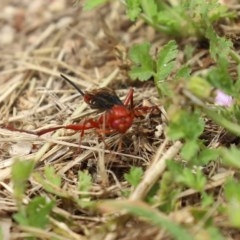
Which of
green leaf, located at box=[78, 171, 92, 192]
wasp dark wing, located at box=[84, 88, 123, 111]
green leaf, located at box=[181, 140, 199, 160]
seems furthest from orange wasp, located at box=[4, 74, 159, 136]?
green leaf, located at box=[181, 140, 199, 160]

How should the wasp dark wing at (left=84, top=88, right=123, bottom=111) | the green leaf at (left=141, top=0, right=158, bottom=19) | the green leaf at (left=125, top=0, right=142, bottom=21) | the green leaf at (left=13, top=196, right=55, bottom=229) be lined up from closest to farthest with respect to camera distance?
the green leaf at (left=13, top=196, right=55, bottom=229), the wasp dark wing at (left=84, top=88, right=123, bottom=111), the green leaf at (left=125, top=0, right=142, bottom=21), the green leaf at (left=141, top=0, right=158, bottom=19)

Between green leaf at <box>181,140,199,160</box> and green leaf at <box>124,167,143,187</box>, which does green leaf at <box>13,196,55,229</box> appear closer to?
green leaf at <box>124,167,143,187</box>

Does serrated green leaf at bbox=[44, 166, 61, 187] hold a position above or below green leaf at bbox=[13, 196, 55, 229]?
above

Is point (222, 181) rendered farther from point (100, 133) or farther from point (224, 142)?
point (100, 133)

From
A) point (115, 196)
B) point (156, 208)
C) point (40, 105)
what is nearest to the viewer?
point (156, 208)

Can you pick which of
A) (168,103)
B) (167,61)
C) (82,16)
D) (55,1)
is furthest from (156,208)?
(55,1)

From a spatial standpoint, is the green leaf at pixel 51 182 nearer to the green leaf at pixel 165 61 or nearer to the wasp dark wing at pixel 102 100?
the wasp dark wing at pixel 102 100

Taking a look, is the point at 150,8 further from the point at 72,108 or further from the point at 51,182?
the point at 51,182
